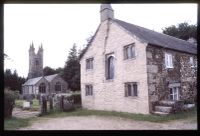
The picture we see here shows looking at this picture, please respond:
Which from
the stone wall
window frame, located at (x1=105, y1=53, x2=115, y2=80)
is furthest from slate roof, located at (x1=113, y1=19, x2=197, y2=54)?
window frame, located at (x1=105, y1=53, x2=115, y2=80)

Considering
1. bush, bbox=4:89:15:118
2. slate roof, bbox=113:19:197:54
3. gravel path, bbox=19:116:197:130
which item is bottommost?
gravel path, bbox=19:116:197:130

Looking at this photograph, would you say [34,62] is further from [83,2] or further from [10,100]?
[83,2]

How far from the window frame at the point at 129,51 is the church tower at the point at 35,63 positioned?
Answer: 176ft

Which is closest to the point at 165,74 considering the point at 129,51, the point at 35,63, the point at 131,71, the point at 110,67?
the point at 131,71

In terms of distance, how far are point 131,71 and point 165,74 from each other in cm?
267

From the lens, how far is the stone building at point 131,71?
1559 cm

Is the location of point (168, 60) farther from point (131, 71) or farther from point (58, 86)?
point (58, 86)

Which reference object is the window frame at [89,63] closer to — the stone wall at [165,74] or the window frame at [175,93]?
the stone wall at [165,74]

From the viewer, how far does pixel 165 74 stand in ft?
56.0

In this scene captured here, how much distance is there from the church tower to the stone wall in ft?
178

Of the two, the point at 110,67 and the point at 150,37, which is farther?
the point at 110,67

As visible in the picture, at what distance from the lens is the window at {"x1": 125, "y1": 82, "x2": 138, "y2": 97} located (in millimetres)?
16250

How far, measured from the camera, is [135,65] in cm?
1628

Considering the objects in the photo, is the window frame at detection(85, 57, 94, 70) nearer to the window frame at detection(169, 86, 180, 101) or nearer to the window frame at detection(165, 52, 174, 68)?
the window frame at detection(165, 52, 174, 68)
